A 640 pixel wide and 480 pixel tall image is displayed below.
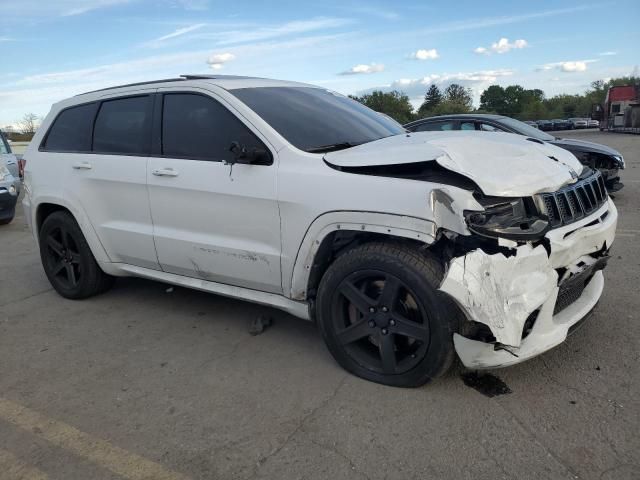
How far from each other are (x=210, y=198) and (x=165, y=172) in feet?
1.62

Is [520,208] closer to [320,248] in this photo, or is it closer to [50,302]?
[320,248]

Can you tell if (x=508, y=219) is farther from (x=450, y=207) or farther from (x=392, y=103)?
(x=392, y=103)

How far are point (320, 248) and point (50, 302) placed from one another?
10.5 ft

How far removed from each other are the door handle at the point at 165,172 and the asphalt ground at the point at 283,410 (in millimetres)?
1242

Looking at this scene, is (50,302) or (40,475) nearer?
(40,475)

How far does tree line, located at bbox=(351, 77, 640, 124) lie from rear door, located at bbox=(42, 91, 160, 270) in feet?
280

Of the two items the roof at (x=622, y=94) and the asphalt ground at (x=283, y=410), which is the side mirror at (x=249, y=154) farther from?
the roof at (x=622, y=94)

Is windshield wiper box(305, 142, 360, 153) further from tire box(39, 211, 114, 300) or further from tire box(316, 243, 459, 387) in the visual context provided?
tire box(39, 211, 114, 300)

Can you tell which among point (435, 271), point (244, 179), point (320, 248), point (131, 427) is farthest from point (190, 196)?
Answer: point (435, 271)

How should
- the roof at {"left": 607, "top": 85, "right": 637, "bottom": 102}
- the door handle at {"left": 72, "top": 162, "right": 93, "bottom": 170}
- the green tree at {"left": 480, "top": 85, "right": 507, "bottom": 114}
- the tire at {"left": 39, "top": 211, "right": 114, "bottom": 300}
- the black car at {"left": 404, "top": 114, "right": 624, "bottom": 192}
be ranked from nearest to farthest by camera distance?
the door handle at {"left": 72, "top": 162, "right": 93, "bottom": 170}, the tire at {"left": 39, "top": 211, "right": 114, "bottom": 300}, the black car at {"left": 404, "top": 114, "right": 624, "bottom": 192}, the roof at {"left": 607, "top": 85, "right": 637, "bottom": 102}, the green tree at {"left": 480, "top": 85, "right": 507, "bottom": 114}

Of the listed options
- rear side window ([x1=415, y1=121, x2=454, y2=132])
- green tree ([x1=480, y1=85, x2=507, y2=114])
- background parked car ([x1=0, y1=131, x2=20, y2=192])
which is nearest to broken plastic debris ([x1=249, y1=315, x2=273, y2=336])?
rear side window ([x1=415, y1=121, x2=454, y2=132])

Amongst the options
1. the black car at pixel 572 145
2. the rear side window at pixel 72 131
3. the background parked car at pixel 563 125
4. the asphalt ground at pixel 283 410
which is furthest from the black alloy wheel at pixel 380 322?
the background parked car at pixel 563 125

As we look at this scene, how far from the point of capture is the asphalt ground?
2516 mm

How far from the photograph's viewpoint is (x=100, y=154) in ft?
14.6
